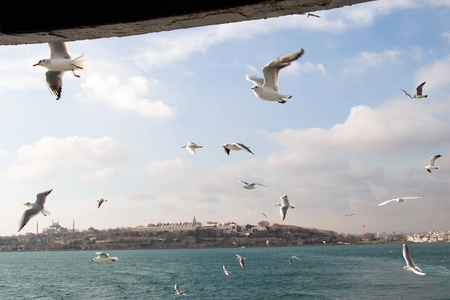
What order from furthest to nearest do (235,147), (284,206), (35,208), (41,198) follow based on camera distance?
(284,206), (235,147), (41,198), (35,208)

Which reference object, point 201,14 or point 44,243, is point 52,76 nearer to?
point 201,14

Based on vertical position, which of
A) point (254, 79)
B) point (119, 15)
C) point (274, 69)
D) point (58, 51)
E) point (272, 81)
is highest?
point (254, 79)

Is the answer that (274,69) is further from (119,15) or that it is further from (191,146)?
(191,146)

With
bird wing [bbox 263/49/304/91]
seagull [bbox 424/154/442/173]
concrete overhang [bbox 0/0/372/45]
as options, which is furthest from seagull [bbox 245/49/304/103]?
seagull [bbox 424/154/442/173]

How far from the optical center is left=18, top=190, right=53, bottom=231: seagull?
7899mm

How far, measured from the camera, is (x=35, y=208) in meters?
8.42

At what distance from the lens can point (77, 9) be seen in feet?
4.47

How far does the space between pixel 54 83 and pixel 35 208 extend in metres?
5.14

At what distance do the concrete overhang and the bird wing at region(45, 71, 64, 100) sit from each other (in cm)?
259

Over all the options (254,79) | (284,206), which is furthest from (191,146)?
(254,79)

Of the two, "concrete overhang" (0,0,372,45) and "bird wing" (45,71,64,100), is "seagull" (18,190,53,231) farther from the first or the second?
"concrete overhang" (0,0,372,45)

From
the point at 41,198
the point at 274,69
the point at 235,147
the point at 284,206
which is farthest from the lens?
the point at 284,206

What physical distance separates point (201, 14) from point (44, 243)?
163566mm

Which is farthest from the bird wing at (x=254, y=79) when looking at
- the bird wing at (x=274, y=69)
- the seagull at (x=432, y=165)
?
the seagull at (x=432, y=165)
